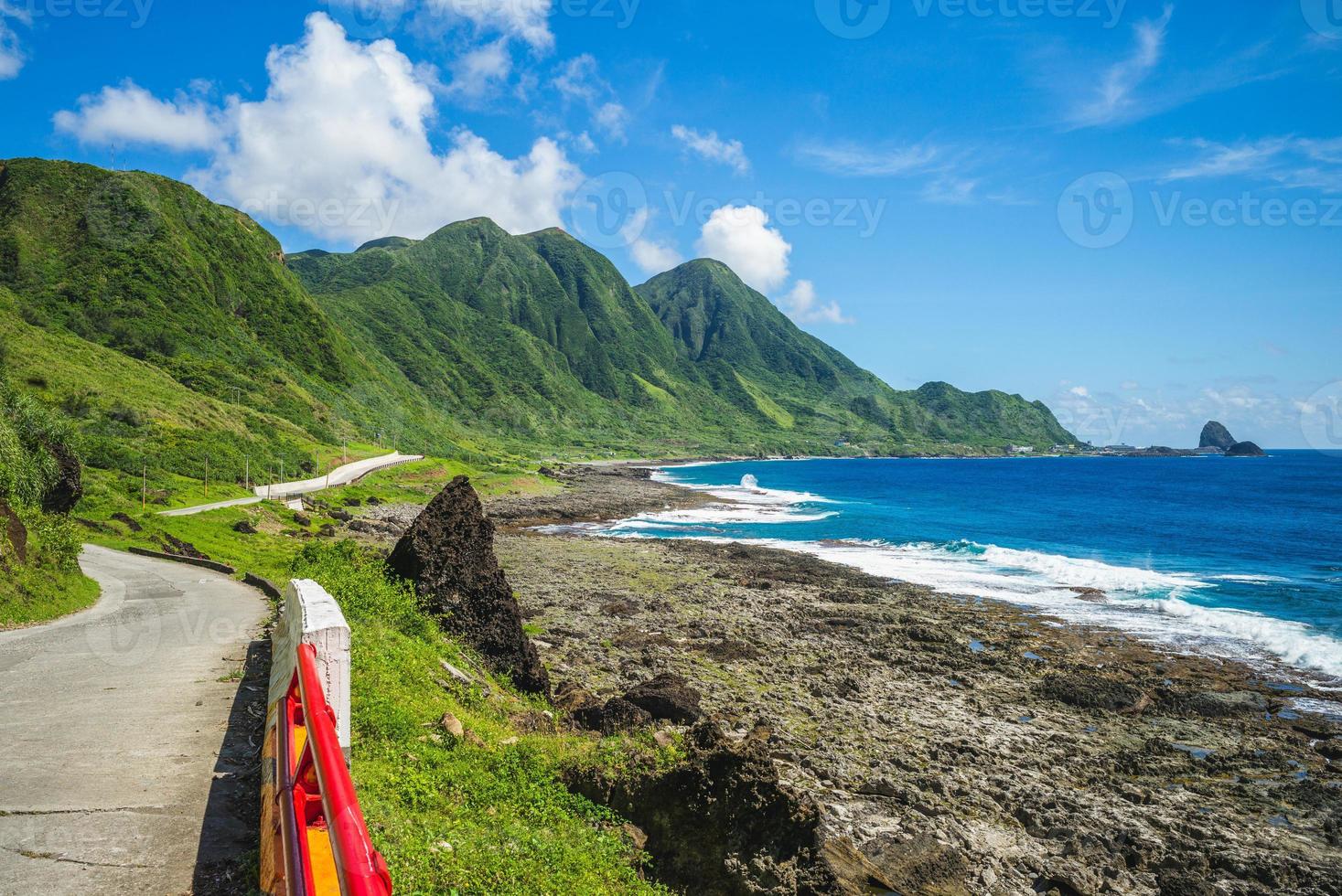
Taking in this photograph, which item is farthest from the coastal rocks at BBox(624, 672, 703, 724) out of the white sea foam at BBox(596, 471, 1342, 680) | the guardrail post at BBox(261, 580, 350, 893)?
the white sea foam at BBox(596, 471, 1342, 680)

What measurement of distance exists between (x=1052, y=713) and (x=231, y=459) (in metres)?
51.5

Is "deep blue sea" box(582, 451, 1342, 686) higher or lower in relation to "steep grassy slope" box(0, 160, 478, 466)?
lower

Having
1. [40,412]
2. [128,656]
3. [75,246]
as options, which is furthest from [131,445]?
[75,246]

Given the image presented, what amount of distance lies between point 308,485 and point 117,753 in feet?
171

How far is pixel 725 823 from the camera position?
873 centimetres

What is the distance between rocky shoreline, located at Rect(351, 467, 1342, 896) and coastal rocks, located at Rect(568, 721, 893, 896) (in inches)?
111

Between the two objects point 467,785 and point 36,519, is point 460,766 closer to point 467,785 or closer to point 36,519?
point 467,785

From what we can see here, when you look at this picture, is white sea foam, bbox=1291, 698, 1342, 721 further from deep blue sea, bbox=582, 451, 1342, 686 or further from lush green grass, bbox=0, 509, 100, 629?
lush green grass, bbox=0, 509, 100, 629

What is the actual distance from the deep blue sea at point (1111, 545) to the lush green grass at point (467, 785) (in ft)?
85.2

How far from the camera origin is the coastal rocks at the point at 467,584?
14656 millimetres

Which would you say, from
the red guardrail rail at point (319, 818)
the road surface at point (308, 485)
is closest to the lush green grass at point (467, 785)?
the red guardrail rail at point (319, 818)

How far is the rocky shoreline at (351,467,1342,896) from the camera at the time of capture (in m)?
11.8

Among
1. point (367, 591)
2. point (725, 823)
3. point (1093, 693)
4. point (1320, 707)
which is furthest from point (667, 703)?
point (1320, 707)

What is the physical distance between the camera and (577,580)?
34.0m
